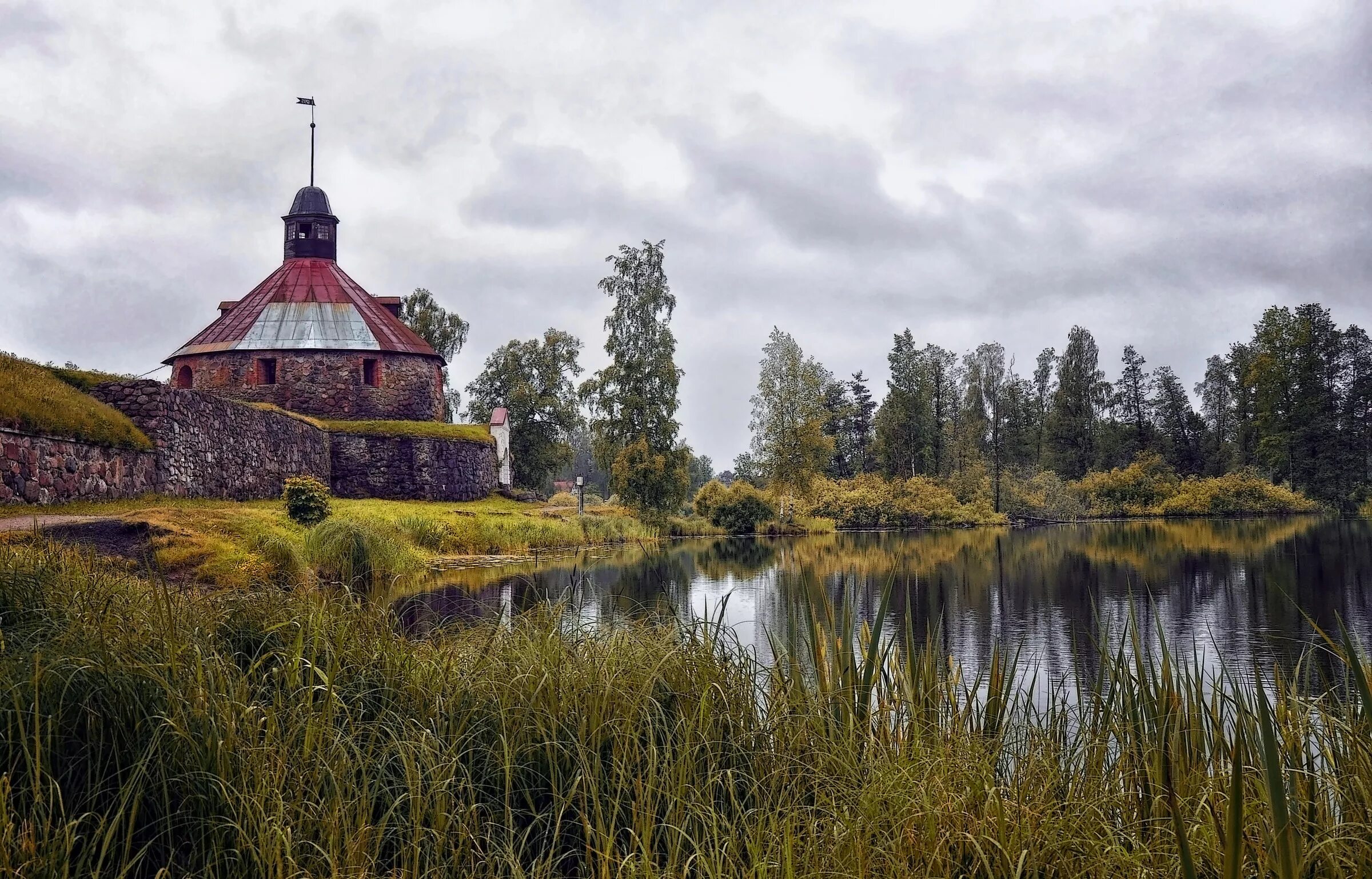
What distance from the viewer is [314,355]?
33125 millimetres

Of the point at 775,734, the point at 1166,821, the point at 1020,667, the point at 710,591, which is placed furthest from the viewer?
the point at 710,591

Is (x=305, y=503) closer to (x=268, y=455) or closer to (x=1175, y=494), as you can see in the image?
(x=268, y=455)

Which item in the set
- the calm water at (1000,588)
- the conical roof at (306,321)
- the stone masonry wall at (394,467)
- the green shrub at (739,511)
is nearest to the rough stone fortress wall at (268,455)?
the stone masonry wall at (394,467)

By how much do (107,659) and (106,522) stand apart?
30.6 feet

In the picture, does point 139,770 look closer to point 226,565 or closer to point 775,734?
point 775,734

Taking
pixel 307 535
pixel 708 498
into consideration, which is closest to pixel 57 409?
pixel 307 535

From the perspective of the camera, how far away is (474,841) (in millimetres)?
3672

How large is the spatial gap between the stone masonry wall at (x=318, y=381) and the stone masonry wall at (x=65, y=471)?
1565 cm

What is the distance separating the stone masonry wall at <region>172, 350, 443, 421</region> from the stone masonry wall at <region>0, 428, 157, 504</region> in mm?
15648

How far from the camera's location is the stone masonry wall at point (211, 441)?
1817 cm

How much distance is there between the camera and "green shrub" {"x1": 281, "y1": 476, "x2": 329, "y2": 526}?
19594 mm

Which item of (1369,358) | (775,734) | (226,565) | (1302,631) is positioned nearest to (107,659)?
(775,734)

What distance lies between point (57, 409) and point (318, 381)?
60.3 feet

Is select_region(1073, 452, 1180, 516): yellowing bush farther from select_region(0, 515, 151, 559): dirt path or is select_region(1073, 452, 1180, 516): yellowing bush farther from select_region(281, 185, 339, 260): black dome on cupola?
select_region(0, 515, 151, 559): dirt path
